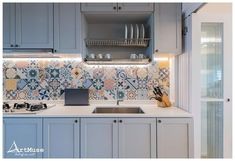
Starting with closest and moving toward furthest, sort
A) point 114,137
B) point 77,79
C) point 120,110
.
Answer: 1. point 114,137
2. point 120,110
3. point 77,79

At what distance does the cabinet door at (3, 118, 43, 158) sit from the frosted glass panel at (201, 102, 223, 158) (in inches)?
66.5

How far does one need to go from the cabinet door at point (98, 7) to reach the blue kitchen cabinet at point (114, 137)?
1.13m

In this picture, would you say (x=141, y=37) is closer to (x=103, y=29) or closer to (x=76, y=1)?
(x=103, y=29)

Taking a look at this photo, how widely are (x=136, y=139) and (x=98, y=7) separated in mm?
1395

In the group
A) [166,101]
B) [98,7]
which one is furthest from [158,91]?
[98,7]

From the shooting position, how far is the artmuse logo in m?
2.03

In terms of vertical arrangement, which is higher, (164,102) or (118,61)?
(118,61)

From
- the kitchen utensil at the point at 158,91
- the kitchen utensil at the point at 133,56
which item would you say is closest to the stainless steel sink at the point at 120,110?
the kitchen utensil at the point at 158,91

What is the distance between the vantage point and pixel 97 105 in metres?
2.59

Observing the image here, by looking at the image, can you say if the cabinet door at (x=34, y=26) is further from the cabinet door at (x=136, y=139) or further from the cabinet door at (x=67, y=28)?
the cabinet door at (x=136, y=139)

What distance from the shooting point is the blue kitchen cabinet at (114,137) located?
2021 millimetres

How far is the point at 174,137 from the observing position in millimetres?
2029

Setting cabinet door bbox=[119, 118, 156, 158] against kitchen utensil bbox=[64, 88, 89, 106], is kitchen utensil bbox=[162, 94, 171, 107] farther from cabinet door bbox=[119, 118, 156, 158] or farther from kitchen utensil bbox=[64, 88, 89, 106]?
Result: kitchen utensil bbox=[64, 88, 89, 106]

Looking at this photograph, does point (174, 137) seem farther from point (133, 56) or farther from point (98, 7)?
point (98, 7)
